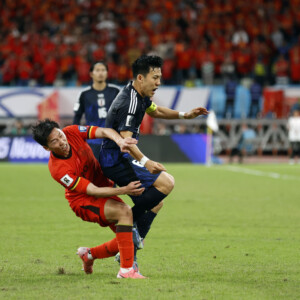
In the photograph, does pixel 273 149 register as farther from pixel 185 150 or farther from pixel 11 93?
pixel 11 93

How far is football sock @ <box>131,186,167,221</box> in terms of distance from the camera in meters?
5.83

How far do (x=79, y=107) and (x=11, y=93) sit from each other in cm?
1587

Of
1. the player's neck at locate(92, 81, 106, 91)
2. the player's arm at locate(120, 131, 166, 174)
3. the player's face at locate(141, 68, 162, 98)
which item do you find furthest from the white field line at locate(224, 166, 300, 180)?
the player's arm at locate(120, 131, 166, 174)

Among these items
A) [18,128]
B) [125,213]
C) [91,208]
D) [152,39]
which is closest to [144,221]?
[125,213]

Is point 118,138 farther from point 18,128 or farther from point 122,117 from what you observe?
point 18,128

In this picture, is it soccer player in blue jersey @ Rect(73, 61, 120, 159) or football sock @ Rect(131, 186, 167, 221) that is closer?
football sock @ Rect(131, 186, 167, 221)

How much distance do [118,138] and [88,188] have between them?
49cm

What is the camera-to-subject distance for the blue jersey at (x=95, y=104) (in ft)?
31.7

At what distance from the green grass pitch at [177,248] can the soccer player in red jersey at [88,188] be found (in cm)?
22

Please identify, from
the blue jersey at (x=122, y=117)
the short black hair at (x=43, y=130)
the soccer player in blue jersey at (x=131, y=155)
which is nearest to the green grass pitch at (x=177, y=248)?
the soccer player in blue jersey at (x=131, y=155)

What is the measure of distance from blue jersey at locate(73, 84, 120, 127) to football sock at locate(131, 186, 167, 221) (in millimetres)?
3769

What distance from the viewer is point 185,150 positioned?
22.6 metres

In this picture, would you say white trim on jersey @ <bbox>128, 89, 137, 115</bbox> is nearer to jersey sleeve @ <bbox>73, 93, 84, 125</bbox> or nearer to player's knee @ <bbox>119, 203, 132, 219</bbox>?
player's knee @ <bbox>119, 203, 132, 219</bbox>

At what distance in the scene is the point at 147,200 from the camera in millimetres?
5867
